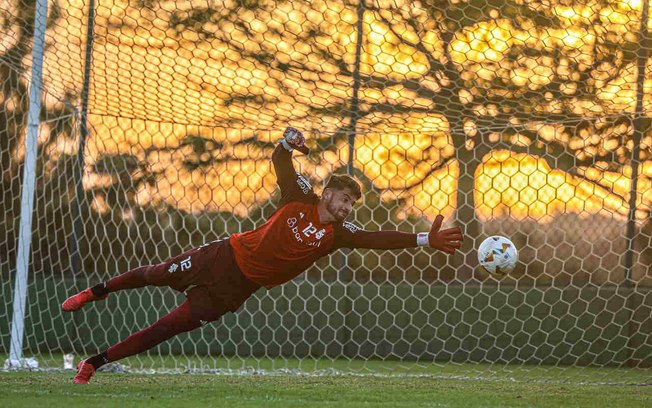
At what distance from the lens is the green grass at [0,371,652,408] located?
14.4 ft

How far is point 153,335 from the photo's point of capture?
16.2 feet

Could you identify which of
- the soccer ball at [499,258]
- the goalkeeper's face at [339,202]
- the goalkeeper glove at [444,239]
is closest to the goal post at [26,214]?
the goalkeeper's face at [339,202]

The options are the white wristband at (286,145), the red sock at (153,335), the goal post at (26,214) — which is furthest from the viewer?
the goal post at (26,214)

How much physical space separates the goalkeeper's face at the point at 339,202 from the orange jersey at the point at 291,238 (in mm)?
78

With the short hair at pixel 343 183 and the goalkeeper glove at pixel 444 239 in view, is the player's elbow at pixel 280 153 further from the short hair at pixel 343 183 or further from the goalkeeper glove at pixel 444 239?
the goalkeeper glove at pixel 444 239

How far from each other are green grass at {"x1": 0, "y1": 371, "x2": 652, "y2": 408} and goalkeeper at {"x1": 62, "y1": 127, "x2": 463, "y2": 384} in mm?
400

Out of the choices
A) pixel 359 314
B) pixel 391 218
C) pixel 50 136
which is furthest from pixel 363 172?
pixel 50 136

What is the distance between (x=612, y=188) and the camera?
7457 mm

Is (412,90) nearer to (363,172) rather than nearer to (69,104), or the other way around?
(363,172)

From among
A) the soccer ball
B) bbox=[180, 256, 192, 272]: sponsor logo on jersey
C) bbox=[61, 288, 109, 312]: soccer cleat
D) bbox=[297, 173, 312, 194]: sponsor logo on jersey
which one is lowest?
bbox=[61, 288, 109, 312]: soccer cleat

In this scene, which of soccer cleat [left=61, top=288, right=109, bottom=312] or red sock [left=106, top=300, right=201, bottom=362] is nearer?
red sock [left=106, top=300, right=201, bottom=362]

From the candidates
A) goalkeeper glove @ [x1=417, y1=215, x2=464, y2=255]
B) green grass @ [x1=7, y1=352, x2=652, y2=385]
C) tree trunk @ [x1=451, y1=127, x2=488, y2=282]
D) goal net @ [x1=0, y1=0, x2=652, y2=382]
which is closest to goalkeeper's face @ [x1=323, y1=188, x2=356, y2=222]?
goalkeeper glove @ [x1=417, y1=215, x2=464, y2=255]

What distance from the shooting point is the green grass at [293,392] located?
4.40m

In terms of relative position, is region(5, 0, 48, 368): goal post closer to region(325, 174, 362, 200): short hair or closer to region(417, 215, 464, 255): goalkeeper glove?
region(325, 174, 362, 200): short hair
